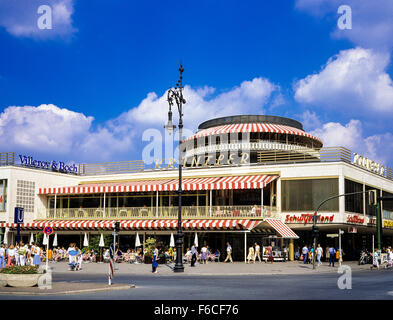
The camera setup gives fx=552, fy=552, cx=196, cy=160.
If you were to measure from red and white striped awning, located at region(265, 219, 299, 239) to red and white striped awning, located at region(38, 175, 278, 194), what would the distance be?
117 inches

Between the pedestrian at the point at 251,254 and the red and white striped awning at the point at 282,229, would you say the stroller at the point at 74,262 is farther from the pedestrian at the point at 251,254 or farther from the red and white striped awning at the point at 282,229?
the red and white striped awning at the point at 282,229

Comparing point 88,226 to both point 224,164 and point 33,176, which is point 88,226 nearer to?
point 33,176

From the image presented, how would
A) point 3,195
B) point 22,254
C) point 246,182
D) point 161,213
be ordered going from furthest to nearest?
point 3,195 < point 161,213 < point 246,182 < point 22,254

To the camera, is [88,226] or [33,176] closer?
[88,226]

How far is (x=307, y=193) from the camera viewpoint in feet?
146

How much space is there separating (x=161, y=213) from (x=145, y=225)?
1.85 meters

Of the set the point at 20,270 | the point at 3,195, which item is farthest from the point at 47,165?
the point at 20,270

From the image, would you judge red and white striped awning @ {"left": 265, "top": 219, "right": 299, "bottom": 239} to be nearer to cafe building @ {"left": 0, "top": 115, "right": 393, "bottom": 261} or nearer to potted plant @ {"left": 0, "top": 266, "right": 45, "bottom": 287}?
cafe building @ {"left": 0, "top": 115, "right": 393, "bottom": 261}

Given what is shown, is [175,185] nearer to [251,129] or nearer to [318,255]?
[251,129]

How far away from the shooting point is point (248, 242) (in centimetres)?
4553

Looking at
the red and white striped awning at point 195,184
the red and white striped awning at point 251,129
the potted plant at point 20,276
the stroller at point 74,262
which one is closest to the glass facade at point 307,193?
the red and white striped awning at point 195,184
